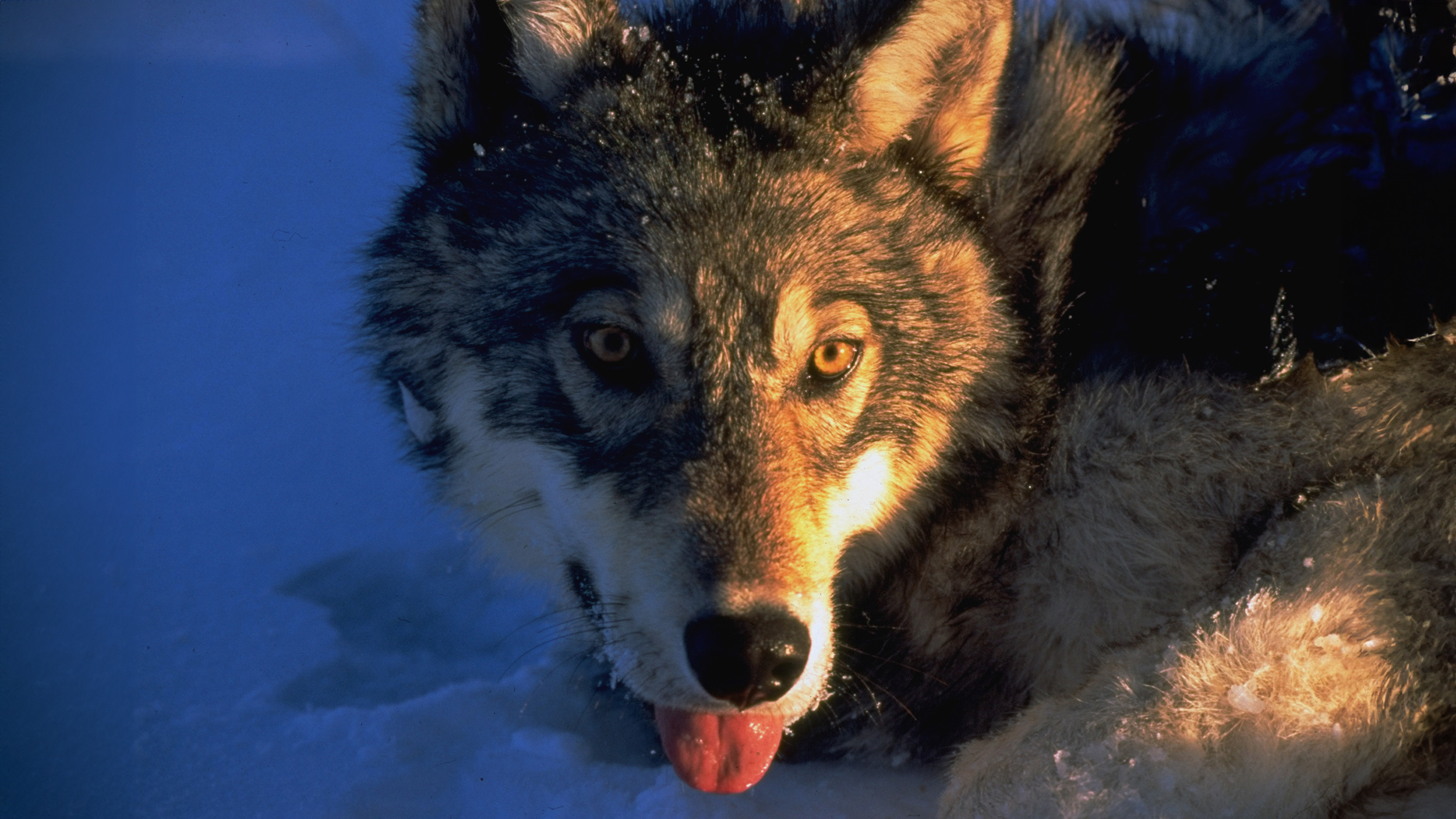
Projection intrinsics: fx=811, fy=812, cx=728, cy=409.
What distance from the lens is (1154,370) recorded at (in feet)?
6.75

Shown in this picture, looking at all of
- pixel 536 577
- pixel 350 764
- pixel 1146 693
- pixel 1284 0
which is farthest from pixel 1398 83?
pixel 350 764

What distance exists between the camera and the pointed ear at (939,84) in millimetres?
1863

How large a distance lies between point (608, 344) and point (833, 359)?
1.76 ft

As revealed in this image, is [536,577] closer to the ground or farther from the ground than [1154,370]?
closer to the ground

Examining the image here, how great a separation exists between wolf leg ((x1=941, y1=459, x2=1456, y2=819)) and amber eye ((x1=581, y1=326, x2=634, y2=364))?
1.39 m

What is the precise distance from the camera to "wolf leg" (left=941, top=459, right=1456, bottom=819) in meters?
1.77

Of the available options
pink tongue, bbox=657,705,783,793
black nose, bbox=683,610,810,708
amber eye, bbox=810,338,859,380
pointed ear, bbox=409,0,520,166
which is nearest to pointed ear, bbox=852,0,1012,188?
amber eye, bbox=810,338,859,380

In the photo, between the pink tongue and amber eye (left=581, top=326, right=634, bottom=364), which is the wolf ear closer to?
amber eye (left=581, top=326, right=634, bottom=364)

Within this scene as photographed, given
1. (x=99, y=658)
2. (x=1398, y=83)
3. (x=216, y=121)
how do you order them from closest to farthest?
(x=1398, y=83), (x=99, y=658), (x=216, y=121)

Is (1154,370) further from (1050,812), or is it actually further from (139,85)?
(139,85)

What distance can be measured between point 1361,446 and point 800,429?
134 centimetres

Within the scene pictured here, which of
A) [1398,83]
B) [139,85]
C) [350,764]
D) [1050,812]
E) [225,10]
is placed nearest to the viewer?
[1398,83]

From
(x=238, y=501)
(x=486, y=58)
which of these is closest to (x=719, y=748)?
(x=486, y=58)

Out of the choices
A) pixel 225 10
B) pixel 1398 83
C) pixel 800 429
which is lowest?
pixel 800 429
